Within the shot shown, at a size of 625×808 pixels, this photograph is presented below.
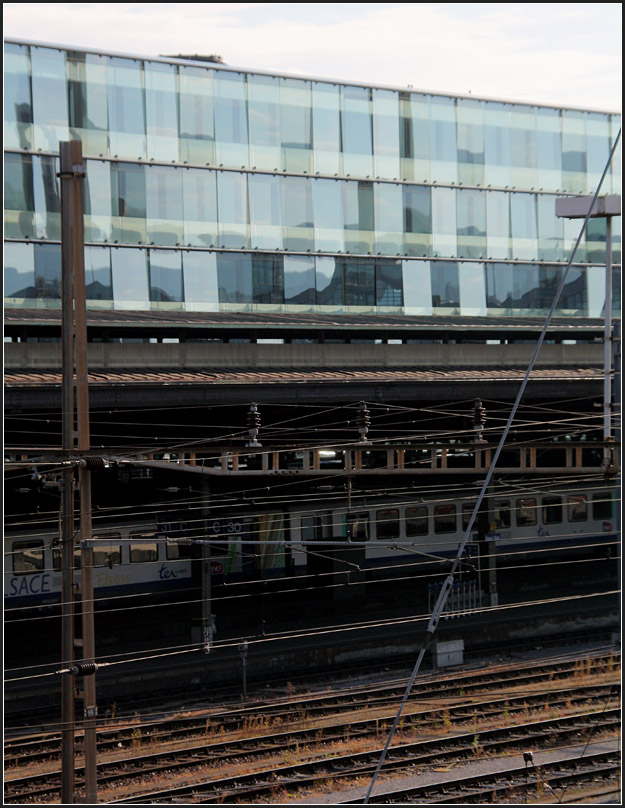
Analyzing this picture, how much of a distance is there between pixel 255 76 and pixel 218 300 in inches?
243

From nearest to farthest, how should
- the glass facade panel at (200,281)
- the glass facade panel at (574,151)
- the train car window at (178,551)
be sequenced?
the train car window at (178,551)
the glass facade panel at (200,281)
the glass facade panel at (574,151)

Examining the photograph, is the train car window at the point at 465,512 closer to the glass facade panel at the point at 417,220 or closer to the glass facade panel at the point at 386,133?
the glass facade panel at the point at 417,220

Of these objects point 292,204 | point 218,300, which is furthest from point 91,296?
point 292,204

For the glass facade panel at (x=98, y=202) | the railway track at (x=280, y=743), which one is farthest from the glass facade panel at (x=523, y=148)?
the railway track at (x=280, y=743)

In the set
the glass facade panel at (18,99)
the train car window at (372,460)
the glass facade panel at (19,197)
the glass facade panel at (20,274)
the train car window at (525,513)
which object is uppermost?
the glass facade panel at (18,99)

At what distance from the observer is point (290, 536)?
23797 mm

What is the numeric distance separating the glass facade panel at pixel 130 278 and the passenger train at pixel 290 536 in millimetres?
6032

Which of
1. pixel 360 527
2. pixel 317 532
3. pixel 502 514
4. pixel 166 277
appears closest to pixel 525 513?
pixel 502 514

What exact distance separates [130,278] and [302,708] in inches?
501

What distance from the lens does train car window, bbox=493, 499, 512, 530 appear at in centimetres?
2730

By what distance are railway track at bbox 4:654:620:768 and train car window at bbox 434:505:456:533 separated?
19.7 feet

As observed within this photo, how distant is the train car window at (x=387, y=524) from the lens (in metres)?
25.1

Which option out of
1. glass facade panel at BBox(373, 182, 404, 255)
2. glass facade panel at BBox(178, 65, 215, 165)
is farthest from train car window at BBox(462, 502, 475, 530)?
glass facade panel at BBox(178, 65, 215, 165)

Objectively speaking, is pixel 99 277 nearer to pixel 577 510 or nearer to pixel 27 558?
pixel 27 558
